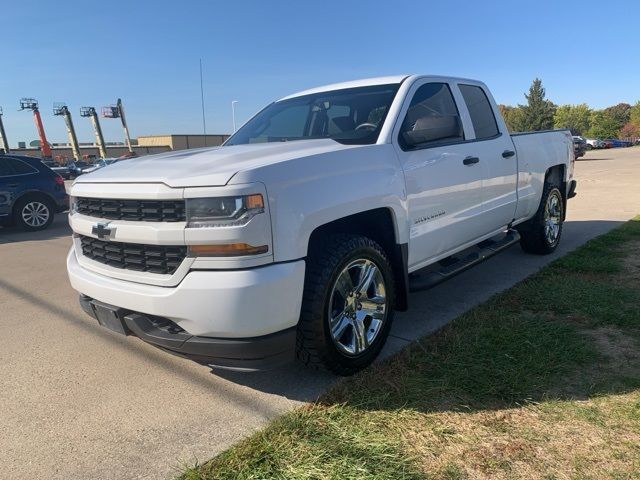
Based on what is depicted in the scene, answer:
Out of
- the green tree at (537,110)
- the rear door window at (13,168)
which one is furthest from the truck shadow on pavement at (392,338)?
the green tree at (537,110)

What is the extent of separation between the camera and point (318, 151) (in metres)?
3.02

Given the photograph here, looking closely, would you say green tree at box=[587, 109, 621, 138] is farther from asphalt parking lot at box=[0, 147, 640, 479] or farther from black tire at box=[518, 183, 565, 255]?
asphalt parking lot at box=[0, 147, 640, 479]

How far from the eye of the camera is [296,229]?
8.77 feet

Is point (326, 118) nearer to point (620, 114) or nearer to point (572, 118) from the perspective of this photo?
point (572, 118)

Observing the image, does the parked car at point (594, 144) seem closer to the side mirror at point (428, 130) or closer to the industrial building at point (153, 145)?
the industrial building at point (153, 145)

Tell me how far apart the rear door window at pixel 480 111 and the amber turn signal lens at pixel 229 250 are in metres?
2.81

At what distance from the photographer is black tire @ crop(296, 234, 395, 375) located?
9.28ft

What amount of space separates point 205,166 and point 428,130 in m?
1.56

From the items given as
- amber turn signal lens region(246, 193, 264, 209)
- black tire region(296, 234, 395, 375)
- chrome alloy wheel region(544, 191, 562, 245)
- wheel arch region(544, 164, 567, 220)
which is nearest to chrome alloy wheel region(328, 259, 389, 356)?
black tire region(296, 234, 395, 375)

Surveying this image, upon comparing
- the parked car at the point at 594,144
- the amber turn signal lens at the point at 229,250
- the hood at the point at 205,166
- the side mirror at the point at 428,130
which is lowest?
the parked car at the point at 594,144

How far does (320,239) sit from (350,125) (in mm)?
1223

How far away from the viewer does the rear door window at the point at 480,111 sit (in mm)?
4633

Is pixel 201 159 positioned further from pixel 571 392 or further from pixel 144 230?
pixel 571 392

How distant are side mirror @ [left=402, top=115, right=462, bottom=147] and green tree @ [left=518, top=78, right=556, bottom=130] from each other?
6420 cm
